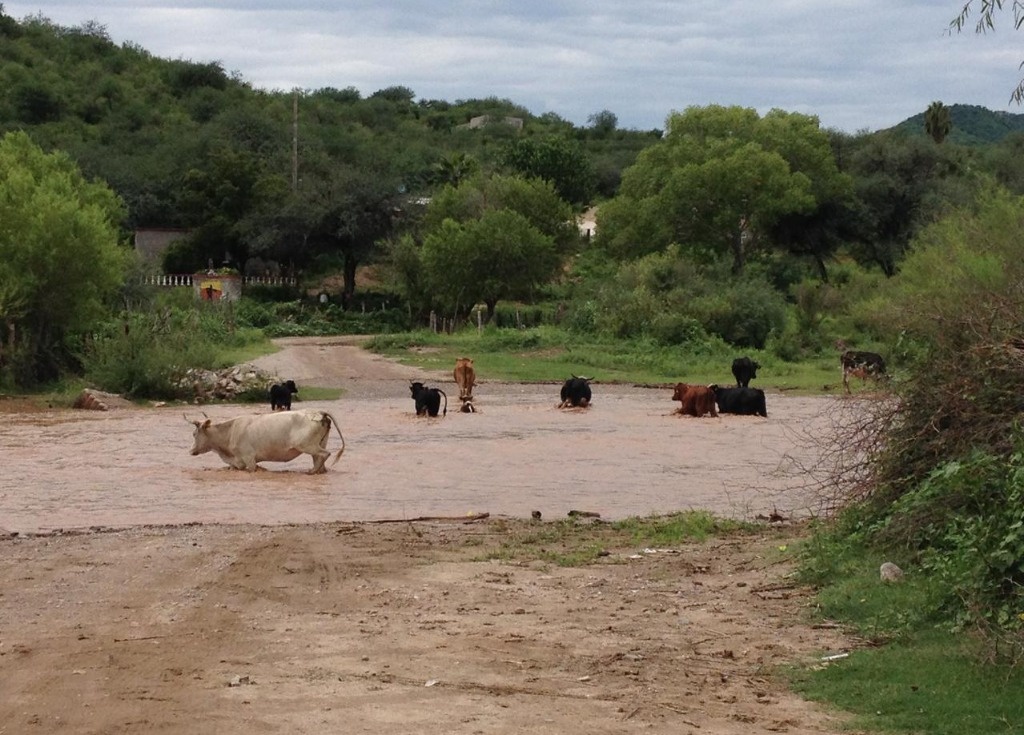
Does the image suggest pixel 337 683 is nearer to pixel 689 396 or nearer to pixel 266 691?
pixel 266 691

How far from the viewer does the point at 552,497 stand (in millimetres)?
17609

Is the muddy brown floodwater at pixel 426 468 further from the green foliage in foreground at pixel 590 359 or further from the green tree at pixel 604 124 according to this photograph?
the green tree at pixel 604 124

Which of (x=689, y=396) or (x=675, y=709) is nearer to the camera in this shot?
(x=675, y=709)

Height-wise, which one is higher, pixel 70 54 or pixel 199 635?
pixel 70 54

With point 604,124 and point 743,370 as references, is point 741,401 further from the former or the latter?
point 604,124

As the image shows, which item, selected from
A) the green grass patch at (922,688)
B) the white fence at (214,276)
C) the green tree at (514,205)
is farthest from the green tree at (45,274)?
the green tree at (514,205)

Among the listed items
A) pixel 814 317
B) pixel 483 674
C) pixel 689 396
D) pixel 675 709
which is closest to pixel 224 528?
pixel 483 674

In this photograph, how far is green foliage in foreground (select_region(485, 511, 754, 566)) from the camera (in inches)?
501

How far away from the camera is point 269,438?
19.4m

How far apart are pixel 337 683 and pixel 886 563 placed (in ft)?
15.0

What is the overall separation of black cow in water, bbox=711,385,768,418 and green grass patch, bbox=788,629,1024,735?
20337mm

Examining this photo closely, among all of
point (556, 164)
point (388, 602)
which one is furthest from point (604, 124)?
point (388, 602)

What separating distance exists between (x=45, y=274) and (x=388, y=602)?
26.6 metres

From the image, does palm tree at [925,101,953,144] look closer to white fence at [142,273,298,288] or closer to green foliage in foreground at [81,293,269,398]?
white fence at [142,273,298,288]
